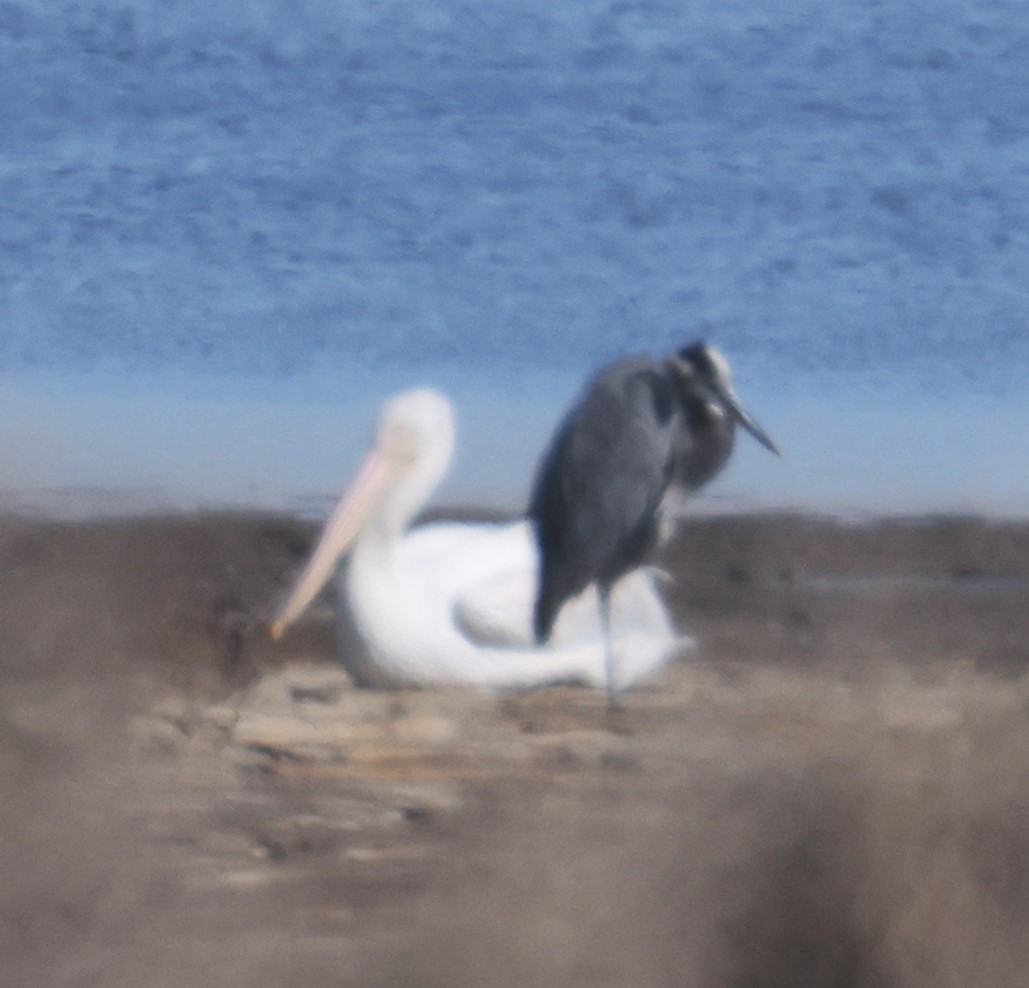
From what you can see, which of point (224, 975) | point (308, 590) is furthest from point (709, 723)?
point (224, 975)

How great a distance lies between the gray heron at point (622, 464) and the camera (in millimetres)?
5344

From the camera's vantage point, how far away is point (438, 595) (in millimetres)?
5570

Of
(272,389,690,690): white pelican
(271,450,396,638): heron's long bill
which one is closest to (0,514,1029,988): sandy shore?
(272,389,690,690): white pelican

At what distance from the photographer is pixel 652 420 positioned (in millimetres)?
5367

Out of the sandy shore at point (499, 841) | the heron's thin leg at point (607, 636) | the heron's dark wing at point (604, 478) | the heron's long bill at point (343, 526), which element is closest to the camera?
the sandy shore at point (499, 841)

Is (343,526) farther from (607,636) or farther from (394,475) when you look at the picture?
(607,636)

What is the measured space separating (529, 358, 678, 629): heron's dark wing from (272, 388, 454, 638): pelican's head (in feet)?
1.75

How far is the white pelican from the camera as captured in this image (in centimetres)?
541

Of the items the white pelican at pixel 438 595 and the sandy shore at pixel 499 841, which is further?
the white pelican at pixel 438 595

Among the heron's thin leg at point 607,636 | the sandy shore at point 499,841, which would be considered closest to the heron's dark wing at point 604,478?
the heron's thin leg at point 607,636

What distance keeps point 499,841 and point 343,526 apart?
3.51 meters

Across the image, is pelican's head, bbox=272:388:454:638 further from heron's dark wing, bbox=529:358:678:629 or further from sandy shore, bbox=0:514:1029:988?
sandy shore, bbox=0:514:1029:988

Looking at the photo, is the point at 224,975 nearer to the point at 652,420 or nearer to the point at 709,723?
the point at 709,723

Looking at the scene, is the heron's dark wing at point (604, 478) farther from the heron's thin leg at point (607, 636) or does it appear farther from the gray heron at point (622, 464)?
the heron's thin leg at point (607, 636)
